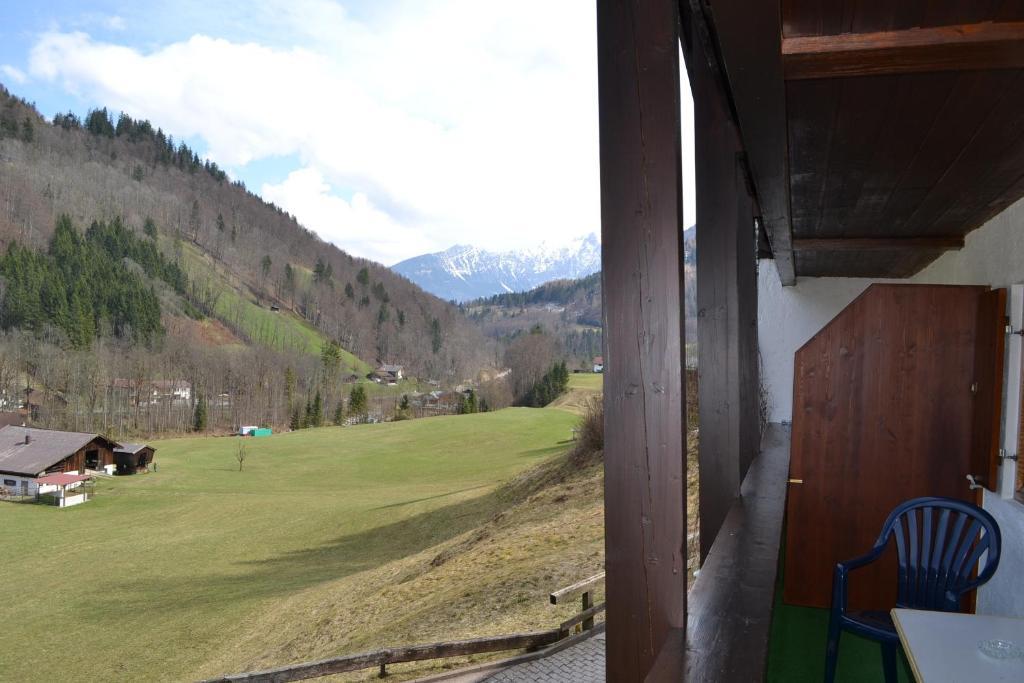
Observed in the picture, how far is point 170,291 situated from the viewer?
8338 cm

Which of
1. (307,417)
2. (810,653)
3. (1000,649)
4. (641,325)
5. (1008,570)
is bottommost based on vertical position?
(307,417)

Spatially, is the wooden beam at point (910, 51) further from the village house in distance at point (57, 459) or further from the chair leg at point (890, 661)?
the village house in distance at point (57, 459)

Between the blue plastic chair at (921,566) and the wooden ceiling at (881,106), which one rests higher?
the wooden ceiling at (881,106)

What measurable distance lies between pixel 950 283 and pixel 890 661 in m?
3.58

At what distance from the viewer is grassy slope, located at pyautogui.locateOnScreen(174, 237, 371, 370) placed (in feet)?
271

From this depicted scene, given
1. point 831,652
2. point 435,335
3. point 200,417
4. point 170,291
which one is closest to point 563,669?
point 831,652

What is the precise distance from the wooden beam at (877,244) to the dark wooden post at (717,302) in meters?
2.31

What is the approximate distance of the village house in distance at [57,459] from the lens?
93.8 ft

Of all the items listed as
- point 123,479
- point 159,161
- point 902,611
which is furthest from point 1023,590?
point 159,161

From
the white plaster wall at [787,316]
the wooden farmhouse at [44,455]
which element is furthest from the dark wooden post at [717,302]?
the wooden farmhouse at [44,455]

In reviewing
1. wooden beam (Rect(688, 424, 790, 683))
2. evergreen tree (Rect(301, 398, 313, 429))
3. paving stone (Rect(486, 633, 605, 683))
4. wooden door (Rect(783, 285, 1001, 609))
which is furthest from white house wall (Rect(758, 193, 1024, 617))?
evergreen tree (Rect(301, 398, 313, 429))

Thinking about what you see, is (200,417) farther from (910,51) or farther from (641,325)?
(910,51)

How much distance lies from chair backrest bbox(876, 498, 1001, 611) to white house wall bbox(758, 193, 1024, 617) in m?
0.51

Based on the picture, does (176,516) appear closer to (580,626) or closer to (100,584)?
(100,584)
